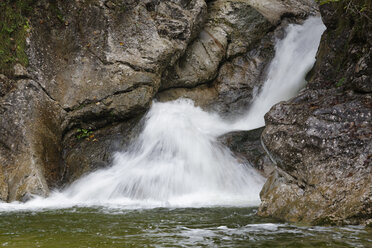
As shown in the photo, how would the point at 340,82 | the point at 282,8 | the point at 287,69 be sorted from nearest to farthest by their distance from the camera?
1. the point at 340,82
2. the point at 287,69
3. the point at 282,8

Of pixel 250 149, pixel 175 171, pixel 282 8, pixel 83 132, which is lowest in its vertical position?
pixel 175 171

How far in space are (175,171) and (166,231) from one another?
3.90 meters

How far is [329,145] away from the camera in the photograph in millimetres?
5512

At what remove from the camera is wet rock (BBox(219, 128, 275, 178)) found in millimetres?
8750

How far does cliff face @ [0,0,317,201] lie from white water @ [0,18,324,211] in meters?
0.47

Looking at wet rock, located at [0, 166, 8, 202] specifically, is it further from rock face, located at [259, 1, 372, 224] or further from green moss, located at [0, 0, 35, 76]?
rock face, located at [259, 1, 372, 224]

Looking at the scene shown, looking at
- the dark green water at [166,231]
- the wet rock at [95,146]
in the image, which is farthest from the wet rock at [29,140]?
the dark green water at [166,231]

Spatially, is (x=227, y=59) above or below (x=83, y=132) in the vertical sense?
above

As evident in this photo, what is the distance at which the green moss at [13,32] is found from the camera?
9.35m

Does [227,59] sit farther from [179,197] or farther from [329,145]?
[329,145]

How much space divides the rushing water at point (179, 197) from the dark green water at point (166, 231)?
0.04 ft

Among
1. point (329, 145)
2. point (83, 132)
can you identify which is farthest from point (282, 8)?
point (329, 145)

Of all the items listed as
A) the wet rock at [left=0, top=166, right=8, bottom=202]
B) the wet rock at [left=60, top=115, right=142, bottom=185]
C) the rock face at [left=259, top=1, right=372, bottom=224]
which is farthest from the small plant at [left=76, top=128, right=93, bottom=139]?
the rock face at [left=259, top=1, right=372, bottom=224]

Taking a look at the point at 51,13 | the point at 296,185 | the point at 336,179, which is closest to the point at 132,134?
the point at 51,13
